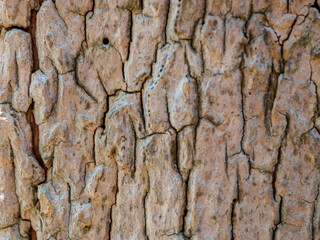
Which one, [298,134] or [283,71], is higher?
[283,71]

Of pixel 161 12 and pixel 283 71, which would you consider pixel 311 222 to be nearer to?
pixel 283 71

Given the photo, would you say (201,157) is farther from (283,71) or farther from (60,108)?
(60,108)

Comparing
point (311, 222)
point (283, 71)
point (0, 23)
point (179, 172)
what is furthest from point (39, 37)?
point (311, 222)

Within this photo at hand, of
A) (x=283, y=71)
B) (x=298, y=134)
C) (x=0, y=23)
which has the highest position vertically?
(x=0, y=23)

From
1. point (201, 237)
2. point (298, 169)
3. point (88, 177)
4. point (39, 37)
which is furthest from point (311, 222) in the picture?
point (39, 37)

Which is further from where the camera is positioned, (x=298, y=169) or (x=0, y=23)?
(x=0, y=23)

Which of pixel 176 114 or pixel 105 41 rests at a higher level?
pixel 105 41
